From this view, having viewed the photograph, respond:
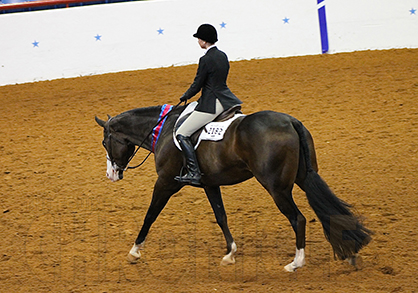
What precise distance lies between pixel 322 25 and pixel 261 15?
150 centimetres

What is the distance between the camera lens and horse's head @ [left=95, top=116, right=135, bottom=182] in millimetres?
5938

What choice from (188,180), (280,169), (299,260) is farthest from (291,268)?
(188,180)

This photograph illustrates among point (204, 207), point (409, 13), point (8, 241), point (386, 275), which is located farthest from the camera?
point (409, 13)

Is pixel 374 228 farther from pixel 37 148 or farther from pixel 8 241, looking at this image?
pixel 37 148

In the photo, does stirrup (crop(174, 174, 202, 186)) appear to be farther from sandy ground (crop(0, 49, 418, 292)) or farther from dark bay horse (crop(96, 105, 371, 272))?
sandy ground (crop(0, 49, 418, 292))

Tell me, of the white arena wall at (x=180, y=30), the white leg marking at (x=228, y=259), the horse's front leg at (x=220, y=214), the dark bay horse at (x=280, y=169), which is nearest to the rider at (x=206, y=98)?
the dark bay horse at (x=280, y=169)

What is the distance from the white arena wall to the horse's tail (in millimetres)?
8127

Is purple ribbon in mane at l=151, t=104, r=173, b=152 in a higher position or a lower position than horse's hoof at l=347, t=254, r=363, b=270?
higher

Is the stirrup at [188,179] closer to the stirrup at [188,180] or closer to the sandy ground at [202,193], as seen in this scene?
the stirrup at [188,180]

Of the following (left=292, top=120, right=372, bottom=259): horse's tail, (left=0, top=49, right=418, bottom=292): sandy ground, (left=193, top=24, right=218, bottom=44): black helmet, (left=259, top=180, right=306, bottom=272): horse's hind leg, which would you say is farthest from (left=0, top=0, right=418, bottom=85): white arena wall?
(left=259, top=180, right=306, bottom=272): horse's hind leg

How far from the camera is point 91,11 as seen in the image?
12.5 m

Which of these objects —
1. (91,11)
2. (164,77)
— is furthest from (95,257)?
(91,11)

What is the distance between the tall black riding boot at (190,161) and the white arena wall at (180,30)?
7.78m

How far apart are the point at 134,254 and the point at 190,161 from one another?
1.21 meters
